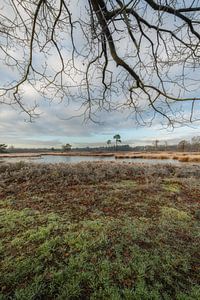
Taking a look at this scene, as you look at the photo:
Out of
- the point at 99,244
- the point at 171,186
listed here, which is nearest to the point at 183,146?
the point at 171,186

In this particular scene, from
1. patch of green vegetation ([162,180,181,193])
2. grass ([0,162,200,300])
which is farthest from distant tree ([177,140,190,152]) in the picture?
grass ([0,162,200,300])

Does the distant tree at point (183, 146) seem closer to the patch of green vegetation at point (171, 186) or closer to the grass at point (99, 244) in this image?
the patch of green vegetation at point (171, 186)

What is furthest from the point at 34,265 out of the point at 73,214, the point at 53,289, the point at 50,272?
the point at 73,214

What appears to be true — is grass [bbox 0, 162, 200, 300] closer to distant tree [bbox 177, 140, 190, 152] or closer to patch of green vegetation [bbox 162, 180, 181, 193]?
patch of green vegetation [bbox 162, 180, 181, 193]

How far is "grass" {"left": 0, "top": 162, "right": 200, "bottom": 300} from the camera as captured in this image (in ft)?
6.45

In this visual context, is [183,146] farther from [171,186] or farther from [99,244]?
[99,244]

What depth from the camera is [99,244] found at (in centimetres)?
272

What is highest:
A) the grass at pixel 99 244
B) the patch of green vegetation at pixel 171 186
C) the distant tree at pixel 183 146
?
the distant tree at pixel 183 146

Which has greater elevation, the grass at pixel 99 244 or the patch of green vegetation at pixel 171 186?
the patch of green vegetation at pixel 171 186

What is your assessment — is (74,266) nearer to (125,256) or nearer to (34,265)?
(34,265)

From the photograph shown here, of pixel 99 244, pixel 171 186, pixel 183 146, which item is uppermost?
pixel 183 146

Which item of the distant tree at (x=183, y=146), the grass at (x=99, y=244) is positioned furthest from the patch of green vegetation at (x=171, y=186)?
the distant tree at (x=183, y=146)

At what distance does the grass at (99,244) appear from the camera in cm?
197

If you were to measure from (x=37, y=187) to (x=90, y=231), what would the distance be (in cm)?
308
